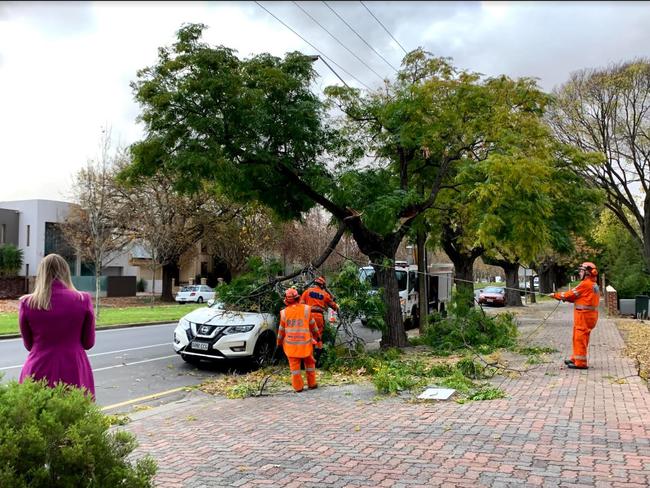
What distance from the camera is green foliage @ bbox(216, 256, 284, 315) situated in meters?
11.4

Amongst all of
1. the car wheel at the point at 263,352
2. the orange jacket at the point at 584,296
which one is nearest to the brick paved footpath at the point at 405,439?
the orange jacket at the point at 584,296

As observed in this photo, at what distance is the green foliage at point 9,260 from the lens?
39.2 metres

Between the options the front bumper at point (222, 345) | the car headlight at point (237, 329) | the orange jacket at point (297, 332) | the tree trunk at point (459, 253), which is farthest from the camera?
the tree trunk at point (459, 253)

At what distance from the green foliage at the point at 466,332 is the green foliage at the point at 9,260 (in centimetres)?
3350

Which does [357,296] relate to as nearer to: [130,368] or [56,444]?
[130,368]

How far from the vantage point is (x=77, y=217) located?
124 feet

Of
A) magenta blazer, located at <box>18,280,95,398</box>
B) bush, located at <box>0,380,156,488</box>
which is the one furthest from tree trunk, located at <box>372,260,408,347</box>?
bush, located at <box>0,380,156,488</box>

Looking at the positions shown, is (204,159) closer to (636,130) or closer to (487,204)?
(487,204)

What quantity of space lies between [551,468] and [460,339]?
936cm

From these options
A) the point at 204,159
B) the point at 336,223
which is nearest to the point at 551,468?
the point at 204,159

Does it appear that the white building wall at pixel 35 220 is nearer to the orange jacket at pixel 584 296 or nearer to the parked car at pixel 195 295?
the parked car at pixel 195 295

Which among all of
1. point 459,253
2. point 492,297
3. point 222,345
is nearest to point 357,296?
point 222,345

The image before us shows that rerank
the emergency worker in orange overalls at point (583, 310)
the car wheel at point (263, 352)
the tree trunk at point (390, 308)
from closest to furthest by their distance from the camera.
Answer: the emergency worker in orange overalls at point (583, 310)
the car wheel at point (263, 352)
the tree trunk at point (390, 308)

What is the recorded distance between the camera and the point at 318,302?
10.5m
